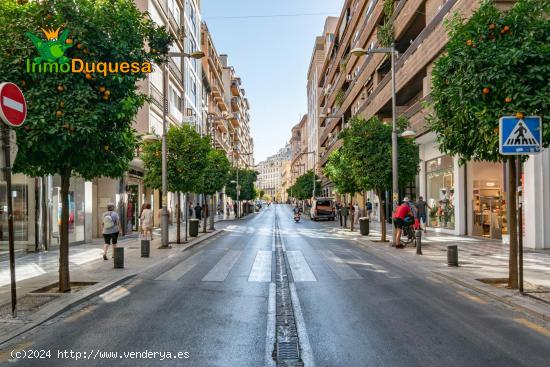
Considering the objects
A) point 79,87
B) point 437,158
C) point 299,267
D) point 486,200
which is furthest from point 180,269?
point 437,158

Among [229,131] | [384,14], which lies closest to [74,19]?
[384,14]

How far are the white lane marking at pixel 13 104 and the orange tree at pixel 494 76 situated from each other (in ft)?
23.2

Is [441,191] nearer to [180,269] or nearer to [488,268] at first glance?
[488,268]

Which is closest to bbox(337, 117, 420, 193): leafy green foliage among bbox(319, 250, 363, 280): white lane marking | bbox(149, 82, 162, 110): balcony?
bbox(319, 250, 363, 280): white lane marking

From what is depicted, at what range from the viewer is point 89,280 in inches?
382

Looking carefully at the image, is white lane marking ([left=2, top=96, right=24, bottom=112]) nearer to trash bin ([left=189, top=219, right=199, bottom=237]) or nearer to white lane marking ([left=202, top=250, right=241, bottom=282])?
white lane marking ([left=202, top=250, right=241, bottom=282])

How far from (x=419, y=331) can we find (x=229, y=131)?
78.3 m

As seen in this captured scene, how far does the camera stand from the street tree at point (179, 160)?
19.3 m

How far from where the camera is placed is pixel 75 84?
8.05m

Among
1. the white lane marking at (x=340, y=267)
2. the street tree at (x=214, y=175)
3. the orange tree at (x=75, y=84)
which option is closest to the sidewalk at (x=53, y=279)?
the orange tree at (x=75, y=84)

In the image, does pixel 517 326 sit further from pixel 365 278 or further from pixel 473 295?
pixel 365 278

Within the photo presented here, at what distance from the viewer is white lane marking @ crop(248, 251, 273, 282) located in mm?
10250

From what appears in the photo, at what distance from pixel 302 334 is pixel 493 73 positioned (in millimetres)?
5412

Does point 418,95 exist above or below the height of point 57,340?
above
